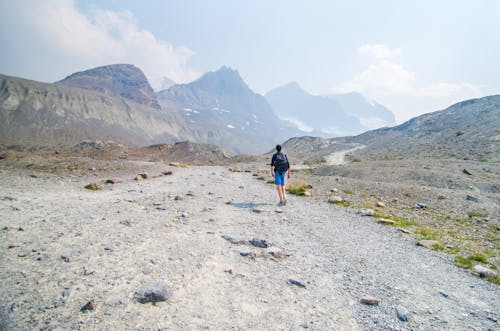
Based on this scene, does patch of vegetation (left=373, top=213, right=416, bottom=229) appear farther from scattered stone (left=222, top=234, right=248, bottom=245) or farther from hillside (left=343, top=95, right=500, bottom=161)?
hillside (left=343, top=95, right=500, bottom=161)

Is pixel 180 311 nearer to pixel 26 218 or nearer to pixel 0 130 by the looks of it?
pixel 26 218

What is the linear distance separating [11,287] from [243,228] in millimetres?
5997

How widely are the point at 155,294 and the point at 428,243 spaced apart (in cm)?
896

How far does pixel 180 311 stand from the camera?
4469 millimetres

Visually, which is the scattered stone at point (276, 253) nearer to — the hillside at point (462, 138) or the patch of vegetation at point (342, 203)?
the patch of vegetation at point (342, 203)

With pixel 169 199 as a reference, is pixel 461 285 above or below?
below

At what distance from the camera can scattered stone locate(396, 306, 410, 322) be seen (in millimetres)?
4668

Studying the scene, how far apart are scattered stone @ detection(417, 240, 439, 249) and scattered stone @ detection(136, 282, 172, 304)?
8.41 metres

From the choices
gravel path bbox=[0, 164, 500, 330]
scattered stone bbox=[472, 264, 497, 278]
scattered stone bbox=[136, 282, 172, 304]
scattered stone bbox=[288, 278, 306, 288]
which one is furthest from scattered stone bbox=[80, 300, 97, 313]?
scattered stone bbox=[472, 264, 497, 278]

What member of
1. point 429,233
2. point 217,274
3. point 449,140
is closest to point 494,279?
point 429,233

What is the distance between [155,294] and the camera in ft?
15.4

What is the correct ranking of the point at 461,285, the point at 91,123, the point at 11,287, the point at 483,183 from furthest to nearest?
the point at 91,123
the point at 483,183
the point at 461,285
the point at 11,287

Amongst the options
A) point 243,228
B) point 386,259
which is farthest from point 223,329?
point 386,259

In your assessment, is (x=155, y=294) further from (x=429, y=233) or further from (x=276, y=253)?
(x=429, y=233)
